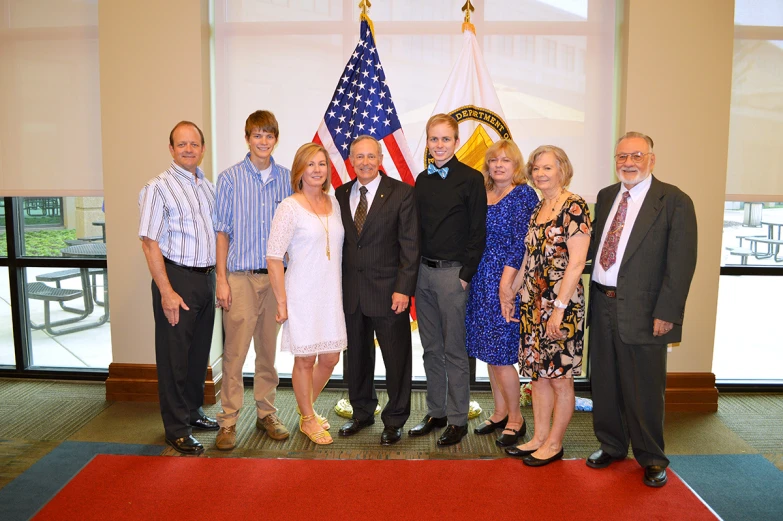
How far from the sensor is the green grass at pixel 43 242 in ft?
14.9

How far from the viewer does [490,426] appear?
142 inches

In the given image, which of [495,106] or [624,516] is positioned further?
[495,106]

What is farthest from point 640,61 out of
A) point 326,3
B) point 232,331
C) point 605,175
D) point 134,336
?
point 134,336

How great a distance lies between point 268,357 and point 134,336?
1.20 m

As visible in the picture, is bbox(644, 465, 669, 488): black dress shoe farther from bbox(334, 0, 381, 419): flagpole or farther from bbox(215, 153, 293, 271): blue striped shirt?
bbox(215, 153, 293, 271): blue striped shirt

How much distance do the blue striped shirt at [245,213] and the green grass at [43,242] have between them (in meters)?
1.82

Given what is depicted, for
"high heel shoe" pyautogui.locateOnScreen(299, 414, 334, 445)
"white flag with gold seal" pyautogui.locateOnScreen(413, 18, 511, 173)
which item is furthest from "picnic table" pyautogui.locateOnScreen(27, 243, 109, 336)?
"white flag with gold seal" pyautogui.locateOnScreen(413, 18, 511, 173)

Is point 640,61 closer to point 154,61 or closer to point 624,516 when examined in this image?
point 624,516

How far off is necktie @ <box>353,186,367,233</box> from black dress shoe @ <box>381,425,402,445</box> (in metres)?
1.12

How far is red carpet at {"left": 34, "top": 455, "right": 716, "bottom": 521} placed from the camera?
2.68 metres

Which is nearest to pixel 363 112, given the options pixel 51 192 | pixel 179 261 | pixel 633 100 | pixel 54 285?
pixel 179 261

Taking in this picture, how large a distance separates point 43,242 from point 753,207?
198 inches

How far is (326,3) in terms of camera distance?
4.18 metres

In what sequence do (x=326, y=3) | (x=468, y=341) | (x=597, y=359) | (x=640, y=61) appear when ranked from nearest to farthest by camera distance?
(x=597, y=359) → (x=468, y=341) → (x=640, y=61) → (x=326, y=3)
